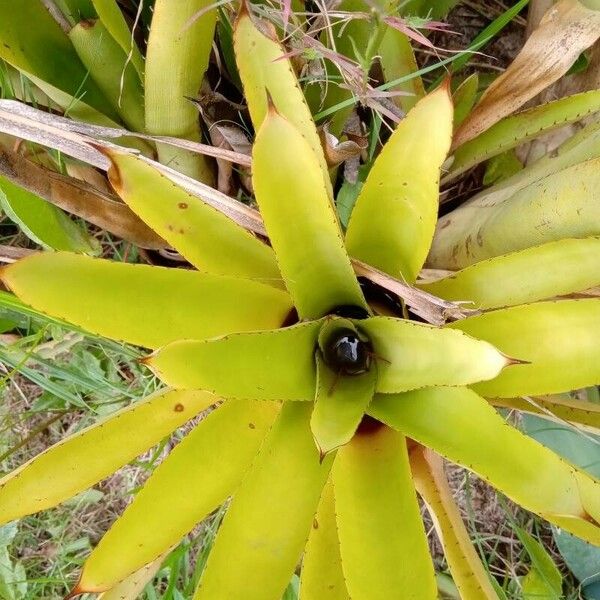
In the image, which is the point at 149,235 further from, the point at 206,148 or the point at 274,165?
the point at 274,165

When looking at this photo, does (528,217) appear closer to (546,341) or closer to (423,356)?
(546,341)

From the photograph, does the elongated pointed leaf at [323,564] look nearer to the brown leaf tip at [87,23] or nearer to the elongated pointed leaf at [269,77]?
the elongated pointed leaf at [269,77]

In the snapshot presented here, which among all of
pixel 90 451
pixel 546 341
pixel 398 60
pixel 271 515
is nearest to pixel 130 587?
pixel 90 451

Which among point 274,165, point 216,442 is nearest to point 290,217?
point 274,165

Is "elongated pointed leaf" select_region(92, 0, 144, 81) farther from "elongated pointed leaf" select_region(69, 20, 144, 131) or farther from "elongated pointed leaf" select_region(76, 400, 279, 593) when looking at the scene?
"elongated pointed leaf" select_region(76, 400, 279, 593)

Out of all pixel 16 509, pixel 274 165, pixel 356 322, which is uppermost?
pixel 274 165

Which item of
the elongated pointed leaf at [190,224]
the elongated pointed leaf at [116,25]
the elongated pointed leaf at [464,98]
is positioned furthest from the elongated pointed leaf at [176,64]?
the elongated pointed leaf at [464,98]
